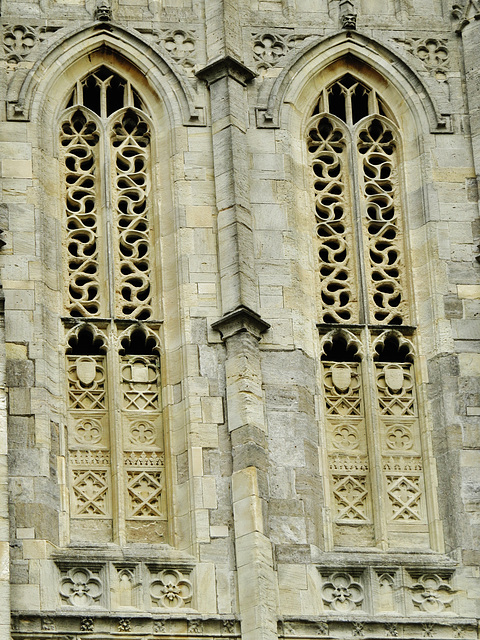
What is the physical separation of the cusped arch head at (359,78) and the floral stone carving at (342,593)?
Answer: 5.38m

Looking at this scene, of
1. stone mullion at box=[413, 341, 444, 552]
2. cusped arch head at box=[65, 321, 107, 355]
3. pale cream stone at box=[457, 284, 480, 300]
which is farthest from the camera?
pale cream stone at box=[457, 284, 480, 300]

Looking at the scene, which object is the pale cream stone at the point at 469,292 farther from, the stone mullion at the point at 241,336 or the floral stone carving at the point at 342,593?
the floral stone carving at the point at 342,593

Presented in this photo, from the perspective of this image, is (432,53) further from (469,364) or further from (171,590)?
(171,590)

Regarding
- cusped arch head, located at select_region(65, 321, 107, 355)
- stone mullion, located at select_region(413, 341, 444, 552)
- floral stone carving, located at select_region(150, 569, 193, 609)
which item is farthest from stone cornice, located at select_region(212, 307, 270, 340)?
floral stone carving, located at select_region(150, 569, 193, 609)

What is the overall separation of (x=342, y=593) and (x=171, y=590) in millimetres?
1723

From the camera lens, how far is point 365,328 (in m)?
30.0

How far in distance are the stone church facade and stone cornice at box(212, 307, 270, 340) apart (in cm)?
3

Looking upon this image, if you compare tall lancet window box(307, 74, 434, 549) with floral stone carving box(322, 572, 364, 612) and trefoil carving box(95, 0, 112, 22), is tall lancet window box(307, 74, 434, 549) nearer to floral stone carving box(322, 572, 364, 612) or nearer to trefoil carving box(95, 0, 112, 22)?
floral stone carving box(322, 572, 364, 612)

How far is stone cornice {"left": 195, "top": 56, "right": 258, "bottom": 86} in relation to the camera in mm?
30906

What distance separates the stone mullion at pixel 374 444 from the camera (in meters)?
29.1

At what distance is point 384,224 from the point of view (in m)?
30.8

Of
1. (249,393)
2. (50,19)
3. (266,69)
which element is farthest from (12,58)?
(249,393)

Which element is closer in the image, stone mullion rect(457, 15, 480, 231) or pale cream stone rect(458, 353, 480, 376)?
pale cream stone rect(458, 353, 480, 376)

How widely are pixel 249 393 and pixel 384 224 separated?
9.58ft
